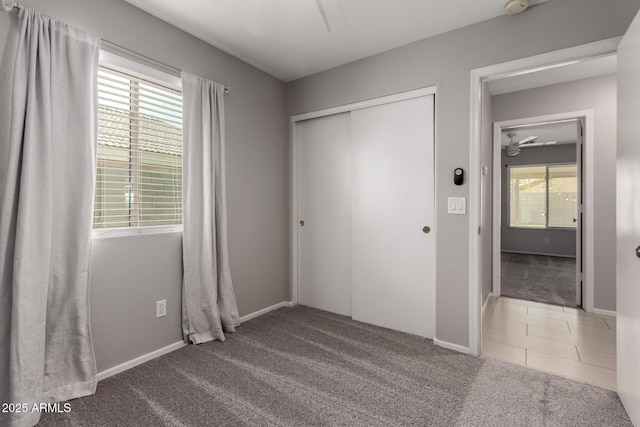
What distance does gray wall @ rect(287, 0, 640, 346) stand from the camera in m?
1.97

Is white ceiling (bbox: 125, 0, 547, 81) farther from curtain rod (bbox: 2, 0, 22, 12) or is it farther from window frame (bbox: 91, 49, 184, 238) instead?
curtain rod (bbox: 2, 0, 22, 12)

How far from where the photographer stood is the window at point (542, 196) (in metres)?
6.73

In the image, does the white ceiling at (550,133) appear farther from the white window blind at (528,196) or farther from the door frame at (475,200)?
the door frame at (475,200)

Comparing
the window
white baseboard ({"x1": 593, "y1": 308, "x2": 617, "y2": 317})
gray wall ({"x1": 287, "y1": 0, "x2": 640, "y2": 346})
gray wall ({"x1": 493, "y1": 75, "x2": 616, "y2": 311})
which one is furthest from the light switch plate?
the window

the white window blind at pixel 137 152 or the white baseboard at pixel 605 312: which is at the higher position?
the white window blind at pixel 137 152

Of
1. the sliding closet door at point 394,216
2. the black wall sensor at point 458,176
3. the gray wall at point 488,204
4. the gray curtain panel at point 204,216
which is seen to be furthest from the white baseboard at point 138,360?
the gray wall at point 488,204

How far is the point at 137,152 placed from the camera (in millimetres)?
2207

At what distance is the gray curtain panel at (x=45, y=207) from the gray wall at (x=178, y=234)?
0.47 ft

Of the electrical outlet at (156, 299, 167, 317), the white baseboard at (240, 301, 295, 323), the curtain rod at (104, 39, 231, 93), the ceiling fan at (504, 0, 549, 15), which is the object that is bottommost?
the white baseboard at (240, 301, 295, 323)

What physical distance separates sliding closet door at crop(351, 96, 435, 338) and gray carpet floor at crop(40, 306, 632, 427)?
40cm

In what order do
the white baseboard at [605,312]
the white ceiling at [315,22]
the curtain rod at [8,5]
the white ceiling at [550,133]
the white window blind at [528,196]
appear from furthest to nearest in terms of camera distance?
the white window blind at [528,196] → the white ceiling at [550,133] → the white baseboard at [605,312] → the white ceiling at [315,22] → the curtain rod at [8,5]

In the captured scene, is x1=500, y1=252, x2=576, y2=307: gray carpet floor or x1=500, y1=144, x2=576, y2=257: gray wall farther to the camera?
x1=500, y1=144, x2=576, y2=257: gray wall

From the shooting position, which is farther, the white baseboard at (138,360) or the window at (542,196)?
the window at (542,196)

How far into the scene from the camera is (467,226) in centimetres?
237
